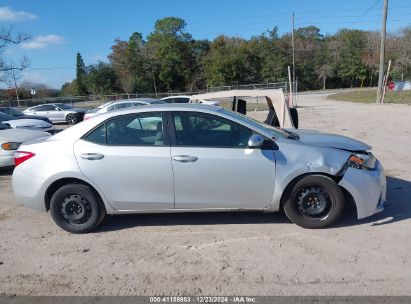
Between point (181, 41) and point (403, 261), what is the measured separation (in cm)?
7545

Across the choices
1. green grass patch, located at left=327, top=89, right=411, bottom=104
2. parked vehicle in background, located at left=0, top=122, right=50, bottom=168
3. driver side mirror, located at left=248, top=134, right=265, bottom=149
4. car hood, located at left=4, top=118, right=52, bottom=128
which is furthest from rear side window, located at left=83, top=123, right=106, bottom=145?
green grass patch, located at left=327, top=89, right=411, bottom=104

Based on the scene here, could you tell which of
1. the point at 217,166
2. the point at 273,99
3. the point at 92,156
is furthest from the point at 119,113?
the point at 273,99

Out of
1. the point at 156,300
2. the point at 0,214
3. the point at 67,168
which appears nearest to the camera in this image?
the point at 156,300

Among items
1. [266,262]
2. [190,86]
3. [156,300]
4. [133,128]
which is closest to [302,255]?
[266,262]

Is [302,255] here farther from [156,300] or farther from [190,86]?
[190,86]

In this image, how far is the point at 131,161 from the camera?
4809 millimetres

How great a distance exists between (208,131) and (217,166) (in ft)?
1.53

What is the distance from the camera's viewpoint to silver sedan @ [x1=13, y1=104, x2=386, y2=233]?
473cm

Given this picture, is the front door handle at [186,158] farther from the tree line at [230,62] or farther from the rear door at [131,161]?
the tree line at [230,62]

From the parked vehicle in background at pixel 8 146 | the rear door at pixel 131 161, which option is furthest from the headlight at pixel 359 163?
the parked vehicle in background at pixel 8 146

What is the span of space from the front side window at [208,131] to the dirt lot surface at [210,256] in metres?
1.11

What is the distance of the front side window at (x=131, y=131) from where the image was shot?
4910 mm

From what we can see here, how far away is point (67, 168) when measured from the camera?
4891 millimetres

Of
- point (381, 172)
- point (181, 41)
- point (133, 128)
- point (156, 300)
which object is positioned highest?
point (181, 41)
